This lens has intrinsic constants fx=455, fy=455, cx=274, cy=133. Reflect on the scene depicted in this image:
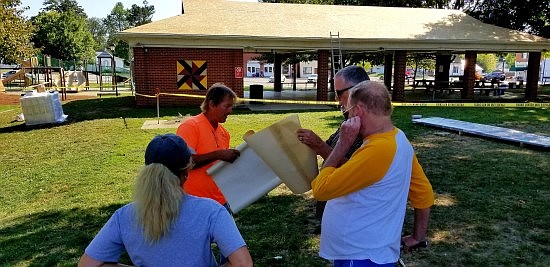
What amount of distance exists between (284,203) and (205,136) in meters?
3.01

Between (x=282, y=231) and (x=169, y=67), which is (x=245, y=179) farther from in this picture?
A: (x=169, y=67)

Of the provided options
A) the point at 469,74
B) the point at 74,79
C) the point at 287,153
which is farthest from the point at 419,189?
the point at 74,79

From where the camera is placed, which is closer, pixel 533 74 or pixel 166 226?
pixel 166 226

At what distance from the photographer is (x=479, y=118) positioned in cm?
1366

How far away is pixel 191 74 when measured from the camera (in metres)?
17.8

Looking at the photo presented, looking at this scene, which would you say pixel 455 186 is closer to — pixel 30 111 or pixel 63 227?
pixel 63 227

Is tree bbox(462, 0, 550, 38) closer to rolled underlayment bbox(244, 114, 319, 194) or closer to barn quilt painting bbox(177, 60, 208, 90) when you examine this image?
barn quilt painting bbox(177, 60, 208, 90)

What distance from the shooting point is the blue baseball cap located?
1.85 meters

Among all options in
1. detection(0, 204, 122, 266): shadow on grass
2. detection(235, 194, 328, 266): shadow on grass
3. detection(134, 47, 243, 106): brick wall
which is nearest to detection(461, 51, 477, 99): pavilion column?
detection(134, 47, 243, 106): brick wall

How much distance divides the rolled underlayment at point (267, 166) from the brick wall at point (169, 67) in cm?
1500

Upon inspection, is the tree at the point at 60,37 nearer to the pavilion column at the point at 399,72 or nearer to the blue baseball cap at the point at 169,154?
the pavilion column at the point at 399,72

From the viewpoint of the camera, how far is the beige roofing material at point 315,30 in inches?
682

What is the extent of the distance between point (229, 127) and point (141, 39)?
261 inches

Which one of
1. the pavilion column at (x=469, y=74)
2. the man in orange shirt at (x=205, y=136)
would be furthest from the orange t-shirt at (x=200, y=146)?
the pavilion column at (x=469, y=74)
